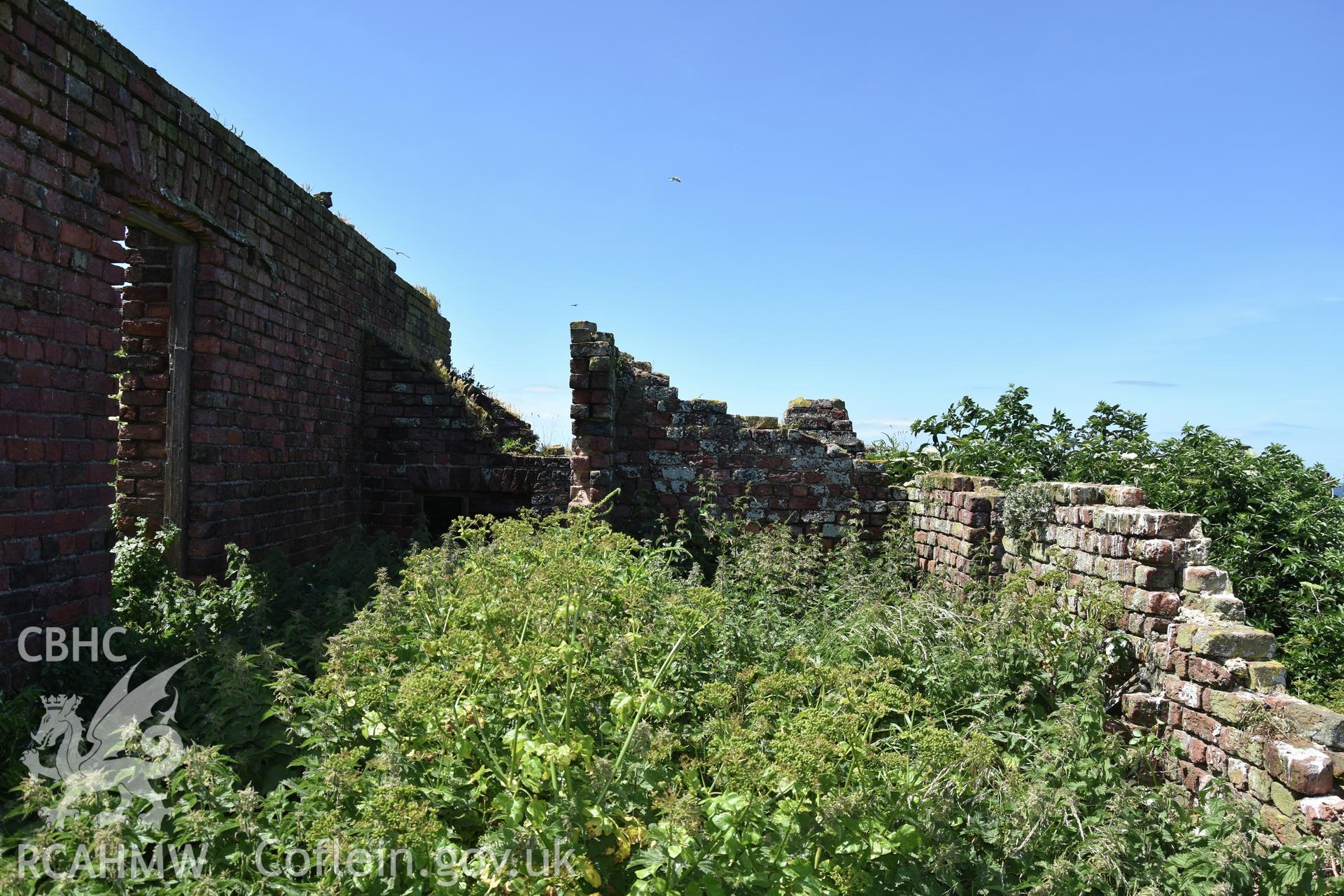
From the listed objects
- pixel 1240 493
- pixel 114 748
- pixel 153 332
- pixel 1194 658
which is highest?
pixel 153 332

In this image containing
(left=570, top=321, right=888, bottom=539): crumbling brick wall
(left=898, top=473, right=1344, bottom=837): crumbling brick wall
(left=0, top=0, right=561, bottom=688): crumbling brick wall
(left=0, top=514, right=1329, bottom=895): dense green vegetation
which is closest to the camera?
(left=0, top=514, right=1329, bottom=895): dense green vegetation

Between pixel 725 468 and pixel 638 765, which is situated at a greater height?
pixel 725 468

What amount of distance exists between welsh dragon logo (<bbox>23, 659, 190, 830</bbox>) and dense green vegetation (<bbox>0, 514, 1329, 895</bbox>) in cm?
6

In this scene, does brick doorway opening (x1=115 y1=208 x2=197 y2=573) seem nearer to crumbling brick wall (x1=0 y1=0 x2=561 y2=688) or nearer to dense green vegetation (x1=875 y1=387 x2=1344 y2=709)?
crumbling brick wall (x1=0 y1=0 x2=561 y2=688)

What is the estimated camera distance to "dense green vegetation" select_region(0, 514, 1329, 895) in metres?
2.33

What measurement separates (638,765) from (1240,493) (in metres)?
5.26

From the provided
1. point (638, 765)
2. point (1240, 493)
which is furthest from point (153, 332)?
point (1240, 493)

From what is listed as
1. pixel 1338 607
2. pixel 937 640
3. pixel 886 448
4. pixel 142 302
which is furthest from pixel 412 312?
pixel 1338 607

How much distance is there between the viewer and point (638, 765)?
100 inches

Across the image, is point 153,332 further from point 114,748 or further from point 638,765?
point 638,765

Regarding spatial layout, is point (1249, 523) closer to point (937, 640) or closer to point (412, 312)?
point (937, 640)

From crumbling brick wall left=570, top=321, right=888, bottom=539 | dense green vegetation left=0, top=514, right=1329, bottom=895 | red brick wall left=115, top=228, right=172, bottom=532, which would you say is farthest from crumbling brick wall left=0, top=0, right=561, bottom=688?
crumbling brick wall left=570, top=321, right=888, bottom=539

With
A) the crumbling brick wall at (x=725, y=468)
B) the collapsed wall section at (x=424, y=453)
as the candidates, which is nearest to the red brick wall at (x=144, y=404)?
the collapsed wall section at (x=424, y=453)

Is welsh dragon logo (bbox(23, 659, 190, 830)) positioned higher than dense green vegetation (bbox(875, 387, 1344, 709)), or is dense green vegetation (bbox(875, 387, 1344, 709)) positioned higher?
dense green vegetation (bbox(875, 387, 1344, 709))
